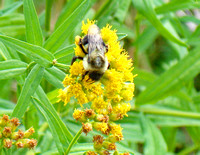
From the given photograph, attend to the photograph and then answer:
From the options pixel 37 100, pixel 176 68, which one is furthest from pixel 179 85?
pixel 37 100

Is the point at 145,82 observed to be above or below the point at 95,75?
below

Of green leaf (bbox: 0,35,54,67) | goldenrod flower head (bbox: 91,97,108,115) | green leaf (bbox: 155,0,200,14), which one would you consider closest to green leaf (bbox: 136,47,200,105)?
green leaf (bbox: 155,0,200,14)

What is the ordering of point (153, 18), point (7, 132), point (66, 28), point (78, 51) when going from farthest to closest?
1. point (153, 18)
2. point (66, 28)
3. point (78, 51)
4. point (7, 132)

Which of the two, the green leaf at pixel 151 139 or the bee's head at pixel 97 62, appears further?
the green leaf at pixel 151 139

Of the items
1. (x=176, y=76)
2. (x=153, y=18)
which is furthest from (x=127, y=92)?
(x=176, y=76)

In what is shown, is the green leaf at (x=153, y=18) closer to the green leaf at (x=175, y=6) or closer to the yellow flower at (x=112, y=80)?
the green leaf at (x=175, y=6)

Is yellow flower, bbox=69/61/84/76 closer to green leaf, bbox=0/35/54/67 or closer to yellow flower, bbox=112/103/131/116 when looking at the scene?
green leaf, bbox=0/35/54/67

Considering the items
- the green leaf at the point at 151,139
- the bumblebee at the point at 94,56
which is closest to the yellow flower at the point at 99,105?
the bumblebee at the point at 94,56

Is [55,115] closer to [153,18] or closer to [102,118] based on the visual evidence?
[102,118]
